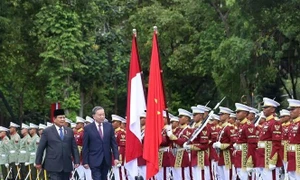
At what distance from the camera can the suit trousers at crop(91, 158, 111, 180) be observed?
709 inches

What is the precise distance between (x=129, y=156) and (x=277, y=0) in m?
8.20

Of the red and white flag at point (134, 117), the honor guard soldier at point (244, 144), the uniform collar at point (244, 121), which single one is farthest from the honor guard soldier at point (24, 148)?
the uniform collar at point (244, 121)

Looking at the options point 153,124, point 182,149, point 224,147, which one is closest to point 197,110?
point 224,147

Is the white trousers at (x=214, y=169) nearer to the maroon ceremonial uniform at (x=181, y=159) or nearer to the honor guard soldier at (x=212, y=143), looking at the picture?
the honor guard soldier at (x=212, y=143)

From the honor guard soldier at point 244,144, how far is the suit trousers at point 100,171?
2.99m

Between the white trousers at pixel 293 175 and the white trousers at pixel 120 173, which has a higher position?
the white trousers at pixel 120 173

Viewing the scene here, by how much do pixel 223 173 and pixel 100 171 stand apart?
394 cm

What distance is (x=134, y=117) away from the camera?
1958cm

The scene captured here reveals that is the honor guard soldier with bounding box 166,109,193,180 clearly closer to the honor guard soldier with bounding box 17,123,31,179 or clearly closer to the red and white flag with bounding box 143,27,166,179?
the red and white flag with bounding box 143,27,166,179

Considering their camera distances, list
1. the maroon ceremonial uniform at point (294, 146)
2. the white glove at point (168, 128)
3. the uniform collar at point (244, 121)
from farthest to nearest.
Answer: the white glove at point (168, 128)
the uniform collar at point (244, 121)
the maroon ceremonial uniform at point (294, 146)

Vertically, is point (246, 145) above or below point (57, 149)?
above

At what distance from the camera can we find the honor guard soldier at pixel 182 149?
20.9 metres

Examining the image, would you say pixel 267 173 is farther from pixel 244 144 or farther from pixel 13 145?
pixel 13 145

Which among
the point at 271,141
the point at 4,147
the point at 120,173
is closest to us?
the point at 271,141
